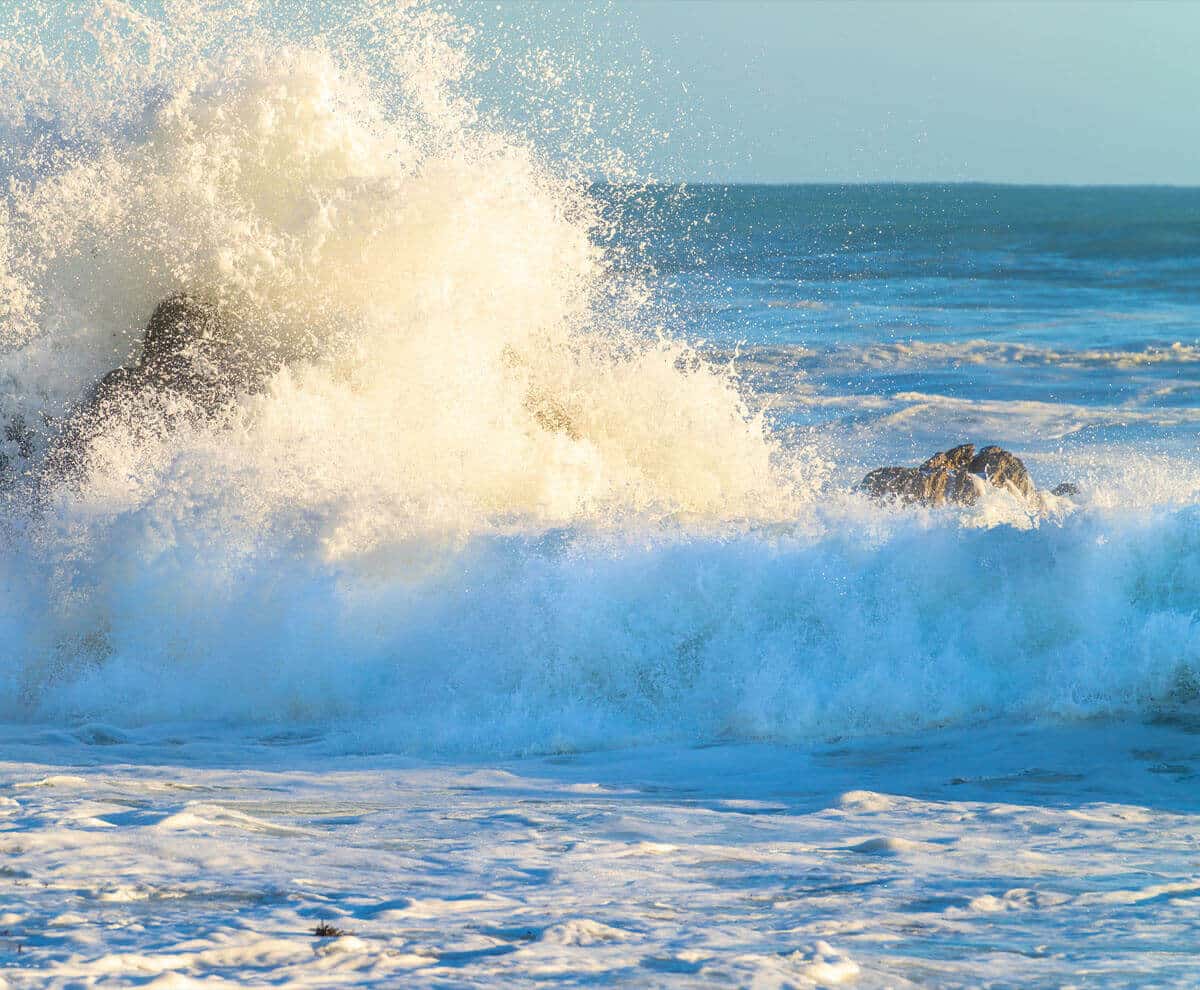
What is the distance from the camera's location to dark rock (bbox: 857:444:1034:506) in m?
8.00

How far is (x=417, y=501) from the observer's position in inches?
264

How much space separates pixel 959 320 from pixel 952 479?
48.8 ft

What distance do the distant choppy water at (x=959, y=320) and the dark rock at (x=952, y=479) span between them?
13.5 ft

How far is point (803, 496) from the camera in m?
8.82

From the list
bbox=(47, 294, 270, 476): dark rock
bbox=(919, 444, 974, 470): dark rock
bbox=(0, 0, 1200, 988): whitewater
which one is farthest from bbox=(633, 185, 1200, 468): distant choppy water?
bbox=(47, 294, 270, 476): dark rock

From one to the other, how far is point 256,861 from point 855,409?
12173 millimetres

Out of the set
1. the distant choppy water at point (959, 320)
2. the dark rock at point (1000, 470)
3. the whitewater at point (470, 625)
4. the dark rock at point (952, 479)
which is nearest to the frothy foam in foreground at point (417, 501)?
the whitewater at point (470, 625)

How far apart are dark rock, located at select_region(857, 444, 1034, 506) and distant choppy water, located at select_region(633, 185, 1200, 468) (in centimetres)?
411

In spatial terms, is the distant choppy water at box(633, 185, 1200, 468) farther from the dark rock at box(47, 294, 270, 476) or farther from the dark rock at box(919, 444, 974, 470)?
the dark rock at box(47, 294, 270, 476)

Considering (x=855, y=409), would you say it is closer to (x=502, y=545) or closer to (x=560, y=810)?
(x=502, y=545)

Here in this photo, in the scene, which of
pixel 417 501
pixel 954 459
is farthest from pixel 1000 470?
pixel 417 501

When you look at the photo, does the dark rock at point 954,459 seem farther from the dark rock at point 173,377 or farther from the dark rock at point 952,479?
the dark rock at point 173,377

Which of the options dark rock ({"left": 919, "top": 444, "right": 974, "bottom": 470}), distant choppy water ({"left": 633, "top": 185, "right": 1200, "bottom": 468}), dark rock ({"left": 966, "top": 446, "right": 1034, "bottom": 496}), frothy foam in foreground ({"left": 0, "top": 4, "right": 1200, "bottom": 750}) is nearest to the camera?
frothy foam in foreground ({"left": 0, "top": 4, "right": 1200, "bottom": 750})

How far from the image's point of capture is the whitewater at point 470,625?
321 cm
